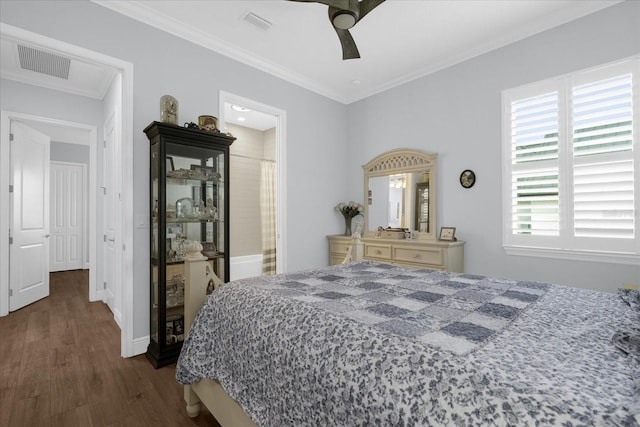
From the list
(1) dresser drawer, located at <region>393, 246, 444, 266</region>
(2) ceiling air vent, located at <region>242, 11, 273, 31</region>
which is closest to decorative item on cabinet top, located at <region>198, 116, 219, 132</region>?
(2) ceiling air vent, located at <region>242, 11, 273, 31</region>

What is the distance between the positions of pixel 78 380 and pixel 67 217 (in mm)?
6208

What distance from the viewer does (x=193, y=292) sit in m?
1.79

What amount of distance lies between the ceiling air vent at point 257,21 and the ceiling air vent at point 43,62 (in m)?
1.96

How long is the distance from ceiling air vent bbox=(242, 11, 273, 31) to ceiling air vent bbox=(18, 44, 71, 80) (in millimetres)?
1959

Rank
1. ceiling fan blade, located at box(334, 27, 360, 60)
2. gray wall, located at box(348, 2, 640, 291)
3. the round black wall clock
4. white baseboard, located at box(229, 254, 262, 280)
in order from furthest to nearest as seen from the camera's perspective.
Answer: white baseboard, located at box(229, 254, 262, 280)
the round black wall clock
gray wall, located at box(348, 2, 640, 291)
ceiling fan blade, located at box(334, 27, 360, 60)

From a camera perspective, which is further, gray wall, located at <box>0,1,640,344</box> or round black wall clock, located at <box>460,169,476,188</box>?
round black wall clock, located at <box>460,169,476,188</box>

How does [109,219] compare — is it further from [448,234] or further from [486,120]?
[486,120]

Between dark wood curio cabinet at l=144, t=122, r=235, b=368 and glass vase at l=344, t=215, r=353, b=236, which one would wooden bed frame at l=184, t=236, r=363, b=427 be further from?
glass vase at l=344, t=215, r=353, b=236

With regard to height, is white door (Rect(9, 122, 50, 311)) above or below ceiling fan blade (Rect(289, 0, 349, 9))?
below

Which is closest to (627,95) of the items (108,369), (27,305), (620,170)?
(620,170)

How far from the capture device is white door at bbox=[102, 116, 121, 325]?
3.66 metres

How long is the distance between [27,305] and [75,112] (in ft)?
8.74

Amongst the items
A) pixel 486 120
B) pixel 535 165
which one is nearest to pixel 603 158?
pixel 535 165

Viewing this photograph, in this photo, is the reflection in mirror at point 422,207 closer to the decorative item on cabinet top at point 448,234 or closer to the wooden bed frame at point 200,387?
the decorative item on cabinet top at point 448,234
